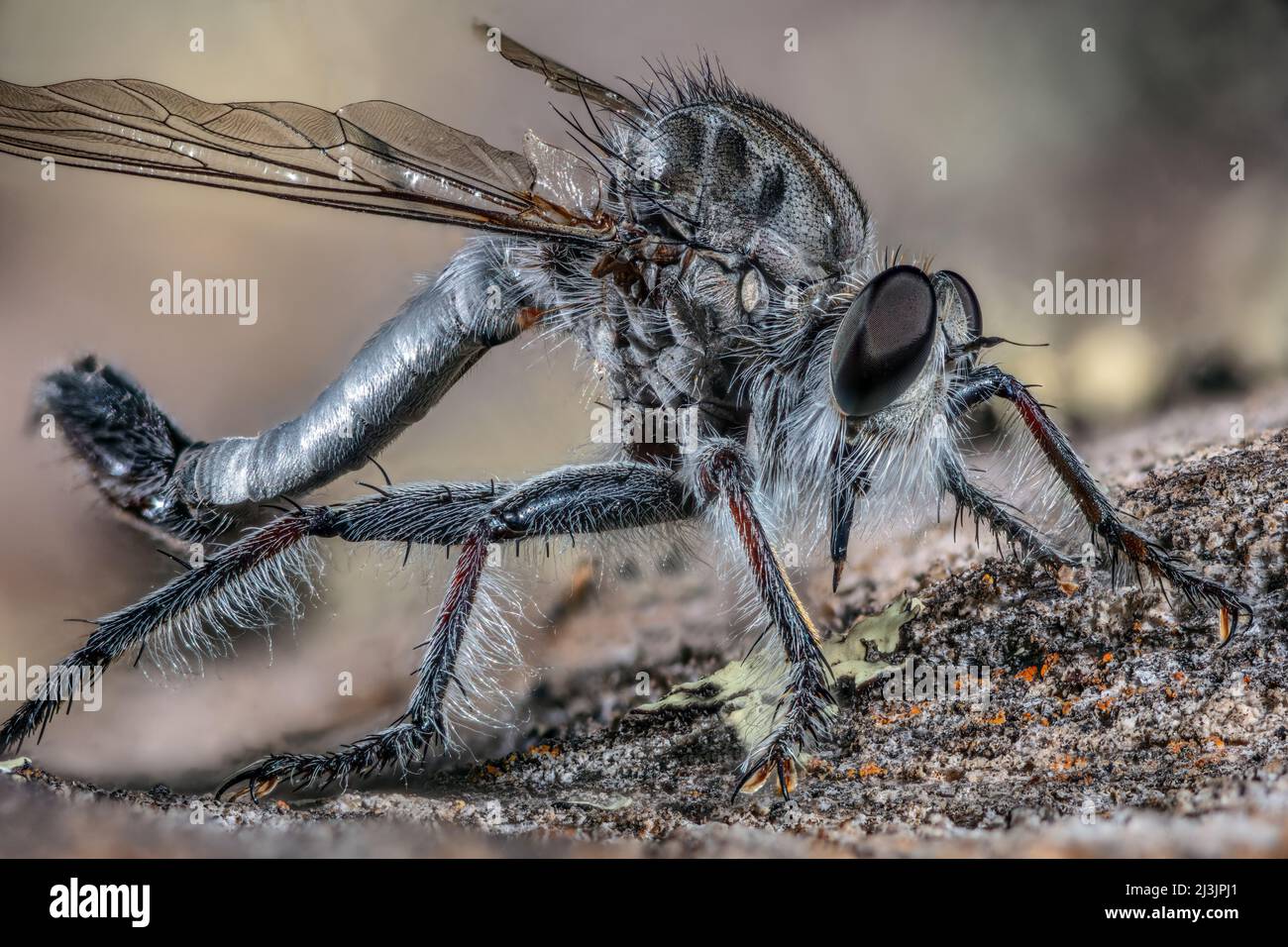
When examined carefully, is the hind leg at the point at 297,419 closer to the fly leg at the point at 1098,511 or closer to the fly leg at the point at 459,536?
the fly leg at the point at 459,536

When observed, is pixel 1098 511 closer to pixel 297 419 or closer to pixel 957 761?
pixel 957 761

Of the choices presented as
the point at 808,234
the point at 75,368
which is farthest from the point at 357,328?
the point at 808,234

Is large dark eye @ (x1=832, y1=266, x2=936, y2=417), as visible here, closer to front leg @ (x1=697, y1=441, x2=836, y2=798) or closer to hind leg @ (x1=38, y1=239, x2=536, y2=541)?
front leg @ (x1=697, y1=441, x2=836, y2=798)

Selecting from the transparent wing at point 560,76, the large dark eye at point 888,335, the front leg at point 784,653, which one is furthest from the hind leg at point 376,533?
the transparent wing at point 560,76

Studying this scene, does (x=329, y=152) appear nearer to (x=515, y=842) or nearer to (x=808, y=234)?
(x=808, y=234)

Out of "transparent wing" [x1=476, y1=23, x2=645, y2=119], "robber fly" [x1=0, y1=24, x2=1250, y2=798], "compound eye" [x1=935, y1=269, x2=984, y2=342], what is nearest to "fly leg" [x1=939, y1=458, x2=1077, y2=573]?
"robber fly" [x1=0, y1=24, x2=1250, y2=798]

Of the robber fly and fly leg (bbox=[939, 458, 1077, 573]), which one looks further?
fly leg (bbox=[939, 458, 1077, 573])

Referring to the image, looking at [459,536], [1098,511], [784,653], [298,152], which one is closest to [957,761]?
[784,653]
